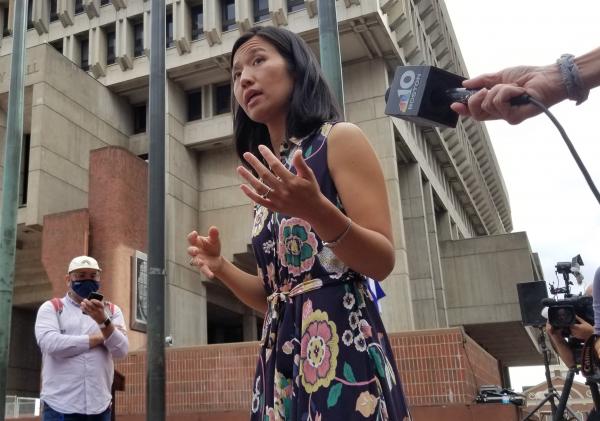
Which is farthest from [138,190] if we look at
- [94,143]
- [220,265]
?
[220,265]

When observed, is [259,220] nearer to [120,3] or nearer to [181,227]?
[181,227]

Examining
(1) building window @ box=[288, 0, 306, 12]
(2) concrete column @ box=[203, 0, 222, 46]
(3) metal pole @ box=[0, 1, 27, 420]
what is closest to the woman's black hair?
(3) metal pole @ box=[0, 1, 27, 420]

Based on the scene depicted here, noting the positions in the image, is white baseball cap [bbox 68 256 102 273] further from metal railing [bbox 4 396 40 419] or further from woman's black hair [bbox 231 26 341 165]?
metal railing [bbox 4 396 40 419]

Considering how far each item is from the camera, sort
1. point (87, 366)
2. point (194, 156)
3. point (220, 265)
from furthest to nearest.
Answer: point (194, 156), point (87, 366), point (220, 265)

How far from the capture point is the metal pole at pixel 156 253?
8.40m

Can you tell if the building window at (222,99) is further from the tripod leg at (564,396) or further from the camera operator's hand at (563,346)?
the tripod leg at (564,396)

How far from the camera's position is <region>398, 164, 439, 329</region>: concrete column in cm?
2605

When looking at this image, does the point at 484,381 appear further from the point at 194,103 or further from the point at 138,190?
the point at 194,103

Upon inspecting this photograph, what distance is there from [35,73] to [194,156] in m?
7.13

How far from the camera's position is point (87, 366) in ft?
15.9

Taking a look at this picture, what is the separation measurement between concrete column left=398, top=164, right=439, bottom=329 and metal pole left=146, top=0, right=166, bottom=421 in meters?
18.3

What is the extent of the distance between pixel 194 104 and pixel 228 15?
158 inches

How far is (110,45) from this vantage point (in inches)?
1094

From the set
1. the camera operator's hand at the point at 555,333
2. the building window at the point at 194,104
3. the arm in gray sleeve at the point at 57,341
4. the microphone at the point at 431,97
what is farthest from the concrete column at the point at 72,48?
the microphone at the point at 431,97
